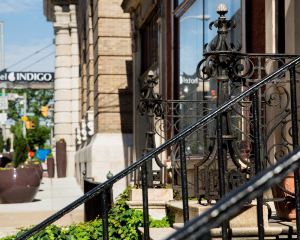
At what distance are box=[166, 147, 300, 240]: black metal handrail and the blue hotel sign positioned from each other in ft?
285

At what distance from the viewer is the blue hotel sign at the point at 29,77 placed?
8938cm

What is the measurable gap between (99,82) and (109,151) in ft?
6.74

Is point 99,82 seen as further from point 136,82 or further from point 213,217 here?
point 213,217

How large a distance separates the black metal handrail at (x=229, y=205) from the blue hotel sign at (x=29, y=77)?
86.8 metres

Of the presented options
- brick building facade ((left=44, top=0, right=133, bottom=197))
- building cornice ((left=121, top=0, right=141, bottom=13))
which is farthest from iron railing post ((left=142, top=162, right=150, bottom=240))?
brick building facade ((left=44, top=0, right=133, bottom=197))

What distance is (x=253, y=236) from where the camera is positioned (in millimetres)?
5988

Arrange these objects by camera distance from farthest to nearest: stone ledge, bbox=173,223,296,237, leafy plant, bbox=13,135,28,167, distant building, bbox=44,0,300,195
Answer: leafy plant, bbox=13,135,28,167 < distant building, bbox=44,0,300,195 < stone ledge, bbox=173,223,296,237

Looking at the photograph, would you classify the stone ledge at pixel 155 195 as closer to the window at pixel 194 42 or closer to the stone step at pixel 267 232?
the window at pixel 194 42

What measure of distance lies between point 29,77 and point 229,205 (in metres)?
88.0

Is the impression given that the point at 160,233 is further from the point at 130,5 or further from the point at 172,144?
the point at 130,5

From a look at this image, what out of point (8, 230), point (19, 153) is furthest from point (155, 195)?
A: point (19, 153)

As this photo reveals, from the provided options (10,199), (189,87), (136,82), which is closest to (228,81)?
(189,87)

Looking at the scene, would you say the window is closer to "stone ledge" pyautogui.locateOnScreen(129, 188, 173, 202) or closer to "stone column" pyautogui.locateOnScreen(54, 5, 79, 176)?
"stone ledge" pyautogui.locateOnScreen(129, 188, 173, 202)

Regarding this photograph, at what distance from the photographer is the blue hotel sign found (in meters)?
89.4
